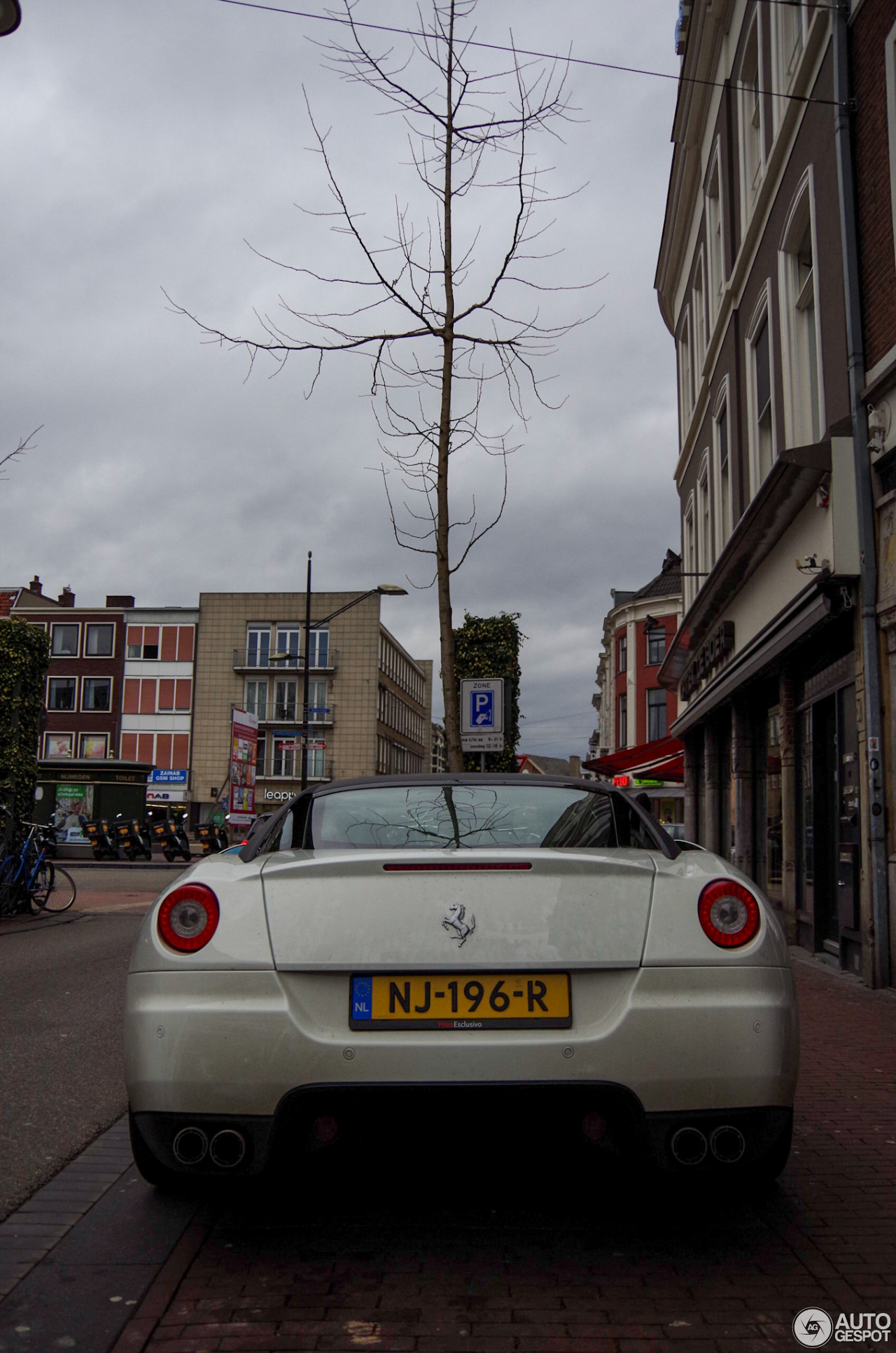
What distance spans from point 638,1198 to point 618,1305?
87 cm

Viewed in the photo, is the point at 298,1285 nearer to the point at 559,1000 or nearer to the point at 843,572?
the point at 559,1000

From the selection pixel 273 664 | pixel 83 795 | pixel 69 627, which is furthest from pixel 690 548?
pixel 69 627

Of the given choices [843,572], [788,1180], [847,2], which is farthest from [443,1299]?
[847,2]

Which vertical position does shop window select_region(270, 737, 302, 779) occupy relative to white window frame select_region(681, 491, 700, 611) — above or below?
below

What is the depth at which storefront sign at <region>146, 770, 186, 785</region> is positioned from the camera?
68750 millimetres

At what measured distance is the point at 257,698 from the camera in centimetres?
7025

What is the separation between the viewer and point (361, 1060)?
9.62 feet

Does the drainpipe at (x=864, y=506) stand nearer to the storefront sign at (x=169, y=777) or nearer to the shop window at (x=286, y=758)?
the shop window at (x=286, y=758)

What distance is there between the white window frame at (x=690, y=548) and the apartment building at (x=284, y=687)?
43.2 m

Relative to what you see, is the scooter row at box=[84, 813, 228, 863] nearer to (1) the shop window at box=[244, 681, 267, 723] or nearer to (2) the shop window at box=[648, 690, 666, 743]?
Result: (2) the shop window at box=[648, 690, 666, 743]

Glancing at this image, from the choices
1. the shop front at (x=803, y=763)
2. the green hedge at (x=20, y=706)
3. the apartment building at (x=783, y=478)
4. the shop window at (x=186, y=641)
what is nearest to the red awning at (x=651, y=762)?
the apartment building at (x=783, y=478)

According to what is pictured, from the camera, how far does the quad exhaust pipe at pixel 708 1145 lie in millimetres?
2945

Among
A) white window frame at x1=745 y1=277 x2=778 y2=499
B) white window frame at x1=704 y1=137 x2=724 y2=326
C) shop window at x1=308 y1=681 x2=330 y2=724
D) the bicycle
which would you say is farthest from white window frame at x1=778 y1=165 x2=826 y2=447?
shop window at x1=308 y1=681 x2=330 y2=724
